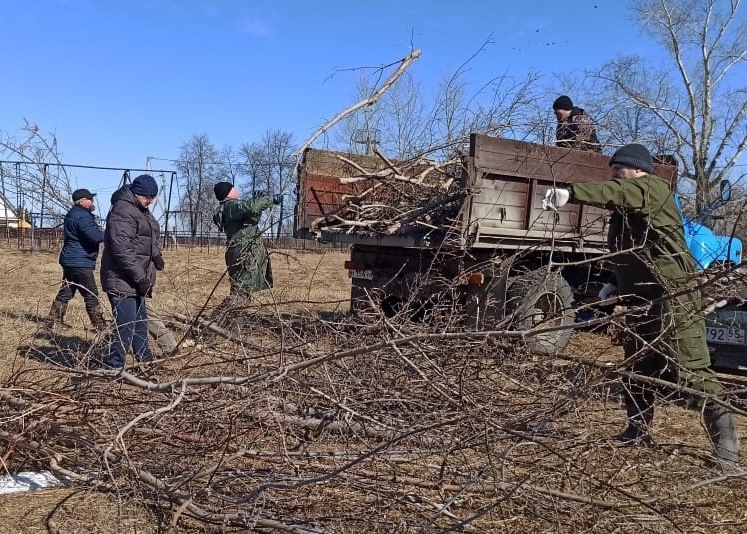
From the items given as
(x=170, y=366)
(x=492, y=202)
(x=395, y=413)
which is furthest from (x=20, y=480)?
(x=492, y=202)

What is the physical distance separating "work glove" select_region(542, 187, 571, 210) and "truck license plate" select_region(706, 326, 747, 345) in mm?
2184

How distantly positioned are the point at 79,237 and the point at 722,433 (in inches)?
237

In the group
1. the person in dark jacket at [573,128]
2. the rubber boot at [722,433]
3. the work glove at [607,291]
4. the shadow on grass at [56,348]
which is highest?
the person in dark jacket at [573,128]

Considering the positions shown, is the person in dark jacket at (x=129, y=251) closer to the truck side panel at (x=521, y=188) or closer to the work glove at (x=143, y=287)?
the work glove at (x=143, y=287)

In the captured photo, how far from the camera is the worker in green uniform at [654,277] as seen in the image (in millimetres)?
3500

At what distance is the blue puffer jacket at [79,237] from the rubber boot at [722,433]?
5.72 metres

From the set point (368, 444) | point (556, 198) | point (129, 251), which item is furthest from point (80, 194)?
point (556, 198)

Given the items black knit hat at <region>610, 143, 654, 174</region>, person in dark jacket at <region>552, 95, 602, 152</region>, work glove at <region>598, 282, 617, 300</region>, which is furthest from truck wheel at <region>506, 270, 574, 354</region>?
person in dark jacket at <region>552, 95, 602, 152</region>

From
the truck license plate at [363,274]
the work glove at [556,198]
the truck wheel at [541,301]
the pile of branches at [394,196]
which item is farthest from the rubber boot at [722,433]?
the truck license plate at [363,274]

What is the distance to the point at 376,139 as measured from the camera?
21.2 feet

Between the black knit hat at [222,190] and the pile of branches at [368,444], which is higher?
the black knit hat at [222,190]

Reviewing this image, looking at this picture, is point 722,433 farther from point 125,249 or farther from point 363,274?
point 125,249

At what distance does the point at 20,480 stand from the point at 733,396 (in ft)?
11.9

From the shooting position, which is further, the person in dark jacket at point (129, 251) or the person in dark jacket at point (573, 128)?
the person in dark jacket at point (573, 128)
